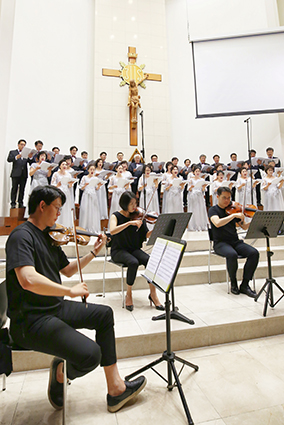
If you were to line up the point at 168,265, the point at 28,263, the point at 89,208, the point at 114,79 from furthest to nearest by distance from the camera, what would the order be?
the point at 114,79
the point at 89,208
the point at 168,265
the point at 28,263

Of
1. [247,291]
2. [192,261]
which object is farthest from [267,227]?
[192,261]

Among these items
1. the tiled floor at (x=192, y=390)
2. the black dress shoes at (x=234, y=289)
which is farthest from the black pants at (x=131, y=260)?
the black dress shoes at (x=234, y=289)

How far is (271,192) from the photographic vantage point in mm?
6523

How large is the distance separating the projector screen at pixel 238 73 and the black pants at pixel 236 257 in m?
5.44

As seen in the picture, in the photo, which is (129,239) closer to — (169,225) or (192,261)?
(169,225)

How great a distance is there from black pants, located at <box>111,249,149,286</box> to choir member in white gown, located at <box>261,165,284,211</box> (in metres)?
4.66

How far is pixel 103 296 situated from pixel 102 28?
1010 cm

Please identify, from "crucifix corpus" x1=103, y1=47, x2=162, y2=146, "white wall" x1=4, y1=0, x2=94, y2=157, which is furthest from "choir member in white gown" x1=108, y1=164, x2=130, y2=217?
"crucifix corpus" x1=103, y1=47, x2=162, y2=146

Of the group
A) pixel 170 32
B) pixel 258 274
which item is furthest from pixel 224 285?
pixel 170 32

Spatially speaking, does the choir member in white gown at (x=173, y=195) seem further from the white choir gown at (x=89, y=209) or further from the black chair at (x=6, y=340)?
the black chair at (x=6, y=340)

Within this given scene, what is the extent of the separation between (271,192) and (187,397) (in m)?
5.82

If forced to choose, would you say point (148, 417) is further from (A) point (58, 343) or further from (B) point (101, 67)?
(B) point (101, 67)

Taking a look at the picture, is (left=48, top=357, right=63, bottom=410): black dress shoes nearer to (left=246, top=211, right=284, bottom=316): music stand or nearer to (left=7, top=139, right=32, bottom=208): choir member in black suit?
(left=246, top=211, right=284, bottom=316): music stand

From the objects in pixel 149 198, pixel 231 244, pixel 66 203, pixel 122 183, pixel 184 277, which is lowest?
pixel 184 277
